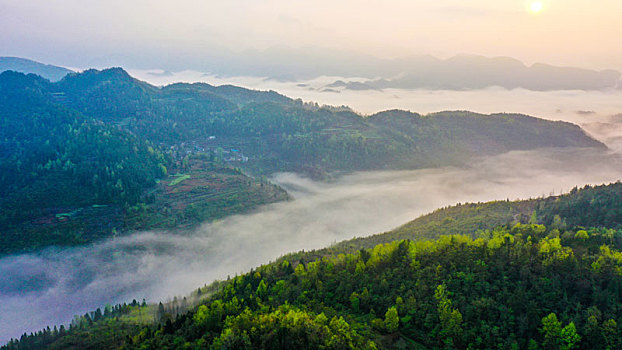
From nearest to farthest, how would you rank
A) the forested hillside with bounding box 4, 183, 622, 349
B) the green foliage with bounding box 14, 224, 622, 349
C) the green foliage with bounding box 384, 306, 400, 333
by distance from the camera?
the green foliage with bounding box 14, 224, 622, 349, the forested hillside with bounding box 4, 183, 622, 349, the green foliage with bounding box 384, 306, 400, 333

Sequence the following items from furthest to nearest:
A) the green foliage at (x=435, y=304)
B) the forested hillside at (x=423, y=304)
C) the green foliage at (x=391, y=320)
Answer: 1. the green foliage at (x=391, y=320)
2. the forested hillside at (x=423, y=304)
3. the green foliage at (x=435, y=304)

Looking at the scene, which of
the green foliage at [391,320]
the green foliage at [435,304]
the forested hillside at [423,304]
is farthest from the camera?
the green foliage at [391,320]

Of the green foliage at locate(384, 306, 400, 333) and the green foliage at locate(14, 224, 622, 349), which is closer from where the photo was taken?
the green foliage at locate(14, 224, 622, 349)

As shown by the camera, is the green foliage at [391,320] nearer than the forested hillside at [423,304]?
No

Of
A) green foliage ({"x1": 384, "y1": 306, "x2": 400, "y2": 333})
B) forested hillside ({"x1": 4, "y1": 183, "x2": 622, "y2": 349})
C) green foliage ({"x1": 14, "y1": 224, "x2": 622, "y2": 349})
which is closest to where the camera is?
green foliage ({"x1": 14, "y1": 224, "x2": 622, "y2": 349})

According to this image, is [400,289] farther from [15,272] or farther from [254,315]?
[15,272]

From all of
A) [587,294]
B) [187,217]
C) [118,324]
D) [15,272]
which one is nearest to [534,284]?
[587,294]

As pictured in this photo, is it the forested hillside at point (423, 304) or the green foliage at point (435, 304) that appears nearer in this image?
the green foliage at point (435, 304)

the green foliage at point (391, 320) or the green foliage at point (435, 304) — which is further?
the green foliage at point (391, 320)
